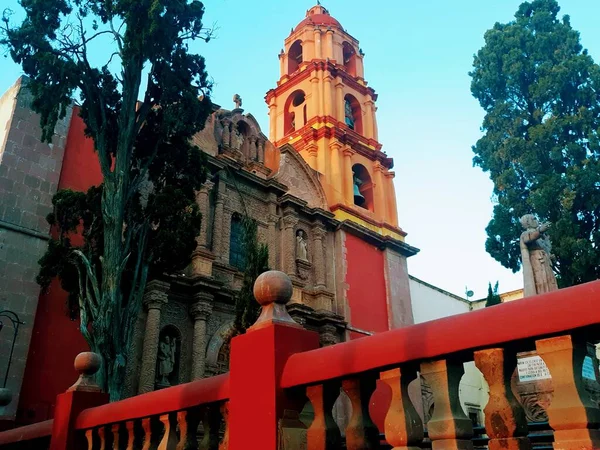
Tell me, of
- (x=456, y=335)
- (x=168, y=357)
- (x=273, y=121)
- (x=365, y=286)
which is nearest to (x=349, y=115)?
(x=273, y=121)

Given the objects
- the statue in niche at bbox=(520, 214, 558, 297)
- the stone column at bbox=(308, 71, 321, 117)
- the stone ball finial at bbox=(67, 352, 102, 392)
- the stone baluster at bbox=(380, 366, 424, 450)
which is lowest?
the stone baluster at bbox=(380, 366, 424, 450)

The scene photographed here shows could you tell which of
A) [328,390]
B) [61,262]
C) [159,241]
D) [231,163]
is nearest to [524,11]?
[231,163]

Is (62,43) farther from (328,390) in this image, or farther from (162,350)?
(328,390)

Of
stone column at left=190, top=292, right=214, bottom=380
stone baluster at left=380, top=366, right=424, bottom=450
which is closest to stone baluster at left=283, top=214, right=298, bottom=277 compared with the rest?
stone column at left=190, top=292, right=214, bottom=380

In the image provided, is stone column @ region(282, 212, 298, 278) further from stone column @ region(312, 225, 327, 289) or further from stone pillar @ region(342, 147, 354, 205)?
stone pillar @ region(342, 147, 354, 205)

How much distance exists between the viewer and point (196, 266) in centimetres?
1320

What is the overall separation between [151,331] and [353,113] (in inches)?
526

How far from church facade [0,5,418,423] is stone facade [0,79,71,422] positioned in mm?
26

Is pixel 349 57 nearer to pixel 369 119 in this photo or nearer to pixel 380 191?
pixel 369 119

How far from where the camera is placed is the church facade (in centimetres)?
1080

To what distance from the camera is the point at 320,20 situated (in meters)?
23.8

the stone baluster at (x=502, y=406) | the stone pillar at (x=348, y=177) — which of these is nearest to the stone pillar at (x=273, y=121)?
the stone pillar at (x=348, y=177)

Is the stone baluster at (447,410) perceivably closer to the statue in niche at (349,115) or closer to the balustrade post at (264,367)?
the balustrade post at (264,367)

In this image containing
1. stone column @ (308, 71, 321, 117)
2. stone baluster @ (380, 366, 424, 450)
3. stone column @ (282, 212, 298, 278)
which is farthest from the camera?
stone column @ (308, 71, 321, 117)
